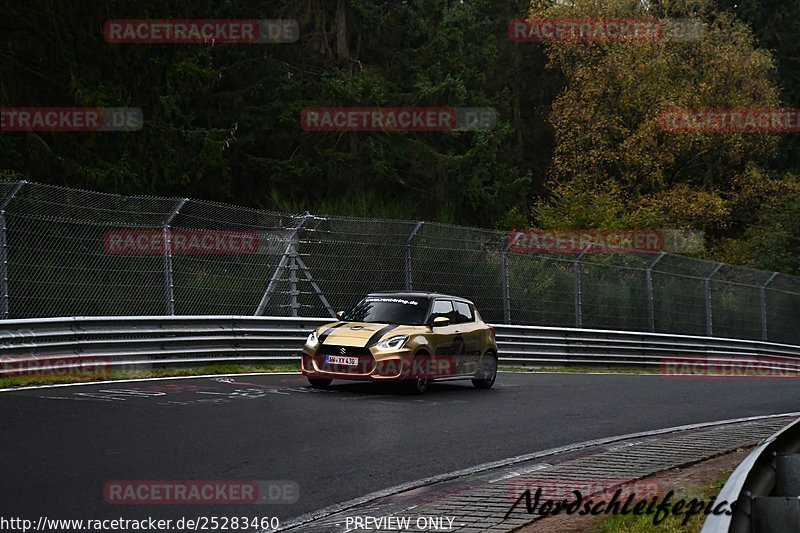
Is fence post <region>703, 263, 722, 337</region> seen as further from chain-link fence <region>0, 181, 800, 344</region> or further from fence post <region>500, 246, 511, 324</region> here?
fence post <region>500, 246, 511, 324</region>

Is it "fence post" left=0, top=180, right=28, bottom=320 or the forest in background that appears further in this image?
the forest in background

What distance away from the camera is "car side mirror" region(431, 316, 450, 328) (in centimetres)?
1600

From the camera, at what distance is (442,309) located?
16797 millimetres

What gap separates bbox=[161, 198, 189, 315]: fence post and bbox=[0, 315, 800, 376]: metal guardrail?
0.94 ft

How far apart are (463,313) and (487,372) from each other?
0.93 meters

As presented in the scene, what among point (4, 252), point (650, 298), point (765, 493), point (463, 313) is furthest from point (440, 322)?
point (650, 298)

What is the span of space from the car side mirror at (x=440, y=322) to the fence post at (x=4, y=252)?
5541 millimetres

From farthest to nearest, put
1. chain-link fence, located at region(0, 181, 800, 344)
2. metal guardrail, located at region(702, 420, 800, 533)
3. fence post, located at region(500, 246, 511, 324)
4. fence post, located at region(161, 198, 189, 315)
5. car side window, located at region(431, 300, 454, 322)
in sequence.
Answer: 1. fence post, located at region(500, 246, 511, 324)
2. fence post, located at region(161, 198, 189, 315)
3. car side window, located at region(431, 300, 454, 322)
4. chain-link fence, located at region(0, 181, 800, 344)
5. metal guardrail, located at region(702, 420, 800, 533)

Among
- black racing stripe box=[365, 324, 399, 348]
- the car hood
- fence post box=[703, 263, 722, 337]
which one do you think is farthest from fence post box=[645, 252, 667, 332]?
black racing stripe box=[365, 324, 399, 348]

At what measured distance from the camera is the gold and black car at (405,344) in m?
15.1

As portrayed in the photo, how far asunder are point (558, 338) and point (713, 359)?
6.29 meters

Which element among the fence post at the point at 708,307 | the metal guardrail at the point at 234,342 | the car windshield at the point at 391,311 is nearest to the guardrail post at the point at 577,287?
the metal guardrail at the point at 234,342

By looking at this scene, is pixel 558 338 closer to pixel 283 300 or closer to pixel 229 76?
pixel 283 300

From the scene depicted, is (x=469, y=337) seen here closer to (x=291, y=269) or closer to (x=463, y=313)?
(x=463, y=313)
